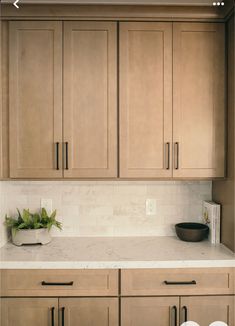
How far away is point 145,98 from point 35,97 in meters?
0.76

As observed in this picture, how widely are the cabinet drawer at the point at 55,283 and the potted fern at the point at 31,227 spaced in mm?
311

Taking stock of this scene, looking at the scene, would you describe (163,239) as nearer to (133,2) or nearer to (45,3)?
(133,2)

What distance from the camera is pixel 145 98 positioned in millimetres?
2117

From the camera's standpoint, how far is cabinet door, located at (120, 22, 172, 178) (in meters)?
2.11

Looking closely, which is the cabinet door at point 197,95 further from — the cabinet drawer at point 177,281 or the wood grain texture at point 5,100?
the wood grain texture at point 5,100

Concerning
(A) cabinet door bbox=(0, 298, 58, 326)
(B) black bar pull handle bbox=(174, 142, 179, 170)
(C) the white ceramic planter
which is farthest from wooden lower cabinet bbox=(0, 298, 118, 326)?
(B) black bar pull handle bbox=(174, 142, 179, 170)

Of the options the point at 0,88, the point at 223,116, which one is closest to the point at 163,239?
the point at 223,116

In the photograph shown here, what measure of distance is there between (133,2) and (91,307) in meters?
2.00

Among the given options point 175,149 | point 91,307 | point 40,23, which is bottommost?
point 91,307

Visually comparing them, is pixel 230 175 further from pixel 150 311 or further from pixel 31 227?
pixel 31 227

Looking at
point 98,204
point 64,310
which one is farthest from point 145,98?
point 64,310

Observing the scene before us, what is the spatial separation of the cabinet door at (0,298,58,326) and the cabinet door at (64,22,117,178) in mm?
825

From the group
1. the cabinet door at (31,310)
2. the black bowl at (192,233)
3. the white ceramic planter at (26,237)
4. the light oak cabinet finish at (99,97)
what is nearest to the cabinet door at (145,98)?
the light oak cabinet finish at (99,97)

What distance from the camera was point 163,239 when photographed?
2.39 metres
